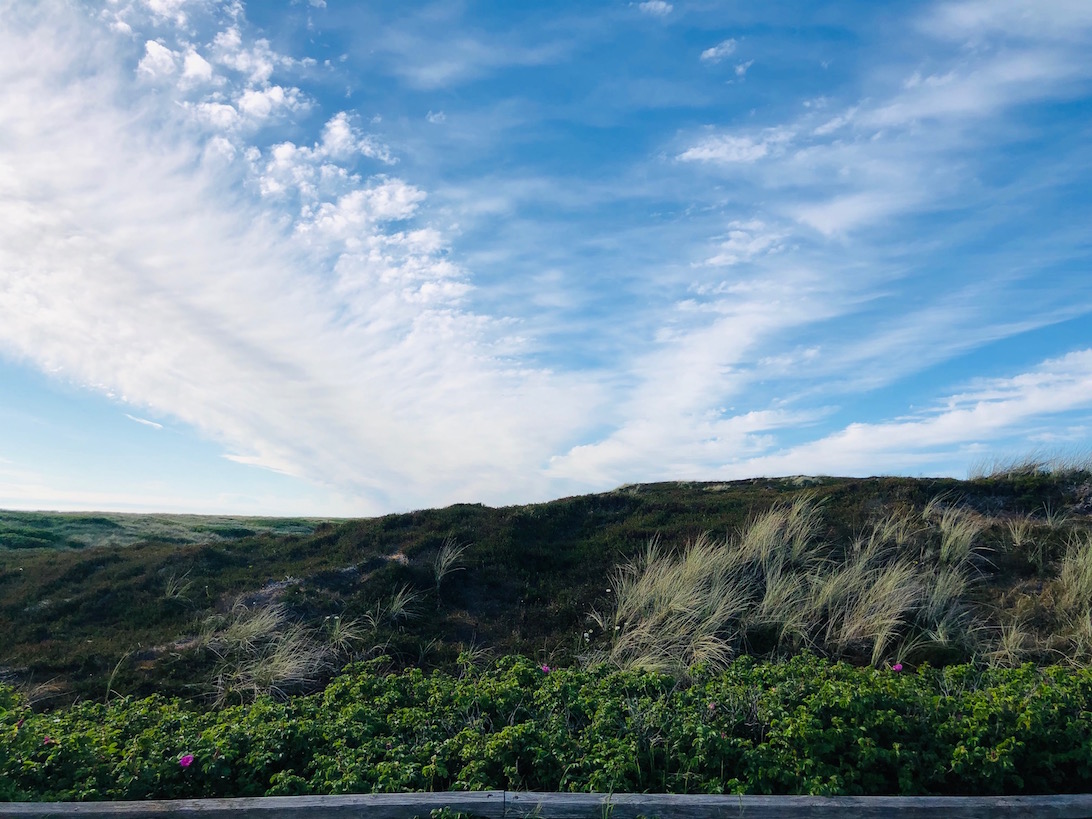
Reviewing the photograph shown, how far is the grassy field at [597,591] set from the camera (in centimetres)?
696

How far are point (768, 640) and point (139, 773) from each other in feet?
17.9

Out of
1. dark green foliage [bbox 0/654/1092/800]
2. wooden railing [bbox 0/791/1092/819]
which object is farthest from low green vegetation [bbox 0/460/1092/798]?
wooden railing [bbox 0/791/1092/819]

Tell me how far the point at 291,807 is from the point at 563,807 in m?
1.46

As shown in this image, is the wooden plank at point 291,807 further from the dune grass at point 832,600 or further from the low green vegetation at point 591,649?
the dune grass at point 832,600

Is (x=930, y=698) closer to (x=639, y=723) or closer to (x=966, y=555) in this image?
(x=639, y=723)

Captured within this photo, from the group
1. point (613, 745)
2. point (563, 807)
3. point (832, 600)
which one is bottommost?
point (563, 807)

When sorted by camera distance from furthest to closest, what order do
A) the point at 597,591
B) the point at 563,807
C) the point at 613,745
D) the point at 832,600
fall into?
1. the point at 597,591
2. the point at 832,600
3. the point at 613,745
4. the point at 563,807

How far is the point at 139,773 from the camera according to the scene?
4352 mm

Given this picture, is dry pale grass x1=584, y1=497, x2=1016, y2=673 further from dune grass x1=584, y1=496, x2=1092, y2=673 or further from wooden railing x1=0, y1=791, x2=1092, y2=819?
wooden railing x1=0, y1=791, x2=1092, y2=819

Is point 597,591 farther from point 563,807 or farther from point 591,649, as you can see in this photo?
point 563,807

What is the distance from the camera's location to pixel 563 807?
3824mm

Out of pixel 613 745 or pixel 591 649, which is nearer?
pixel 613 745

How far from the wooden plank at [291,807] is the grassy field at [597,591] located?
250cm

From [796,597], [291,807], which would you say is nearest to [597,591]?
[796,597]
